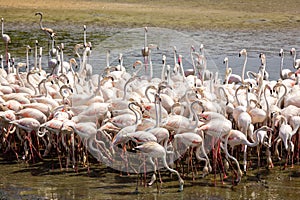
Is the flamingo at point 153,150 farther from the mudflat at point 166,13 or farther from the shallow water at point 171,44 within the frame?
the mudflat at point 166,13

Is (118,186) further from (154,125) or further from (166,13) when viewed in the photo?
(166,13)

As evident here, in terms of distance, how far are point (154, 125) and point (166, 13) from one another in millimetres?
18342

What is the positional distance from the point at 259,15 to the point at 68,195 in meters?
18.3

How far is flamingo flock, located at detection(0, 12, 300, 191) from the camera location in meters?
7.66

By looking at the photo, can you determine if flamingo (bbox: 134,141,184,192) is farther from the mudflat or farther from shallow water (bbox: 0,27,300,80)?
the mudflat

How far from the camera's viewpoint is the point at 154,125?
7.82 meters

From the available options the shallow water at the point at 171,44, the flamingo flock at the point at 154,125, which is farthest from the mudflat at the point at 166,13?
the flamingo flock at the point at 154,125

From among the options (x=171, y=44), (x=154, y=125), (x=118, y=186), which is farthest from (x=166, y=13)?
(x=118, y=186)

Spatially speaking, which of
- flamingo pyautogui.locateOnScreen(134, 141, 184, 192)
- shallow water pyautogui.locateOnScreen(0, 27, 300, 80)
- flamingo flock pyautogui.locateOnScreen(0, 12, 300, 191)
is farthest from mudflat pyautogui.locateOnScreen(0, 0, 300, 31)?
flamingo pyautogui.locateOnScreen(134, 141, 184, 192)

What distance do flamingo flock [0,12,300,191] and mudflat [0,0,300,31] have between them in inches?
499

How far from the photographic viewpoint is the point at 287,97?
8.88 metres

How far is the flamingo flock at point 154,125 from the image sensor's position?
25.1 ft

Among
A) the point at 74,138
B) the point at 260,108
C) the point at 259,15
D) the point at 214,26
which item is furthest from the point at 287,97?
the point at 259,15

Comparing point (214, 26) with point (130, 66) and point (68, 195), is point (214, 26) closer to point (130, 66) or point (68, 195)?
point (130, 66)
